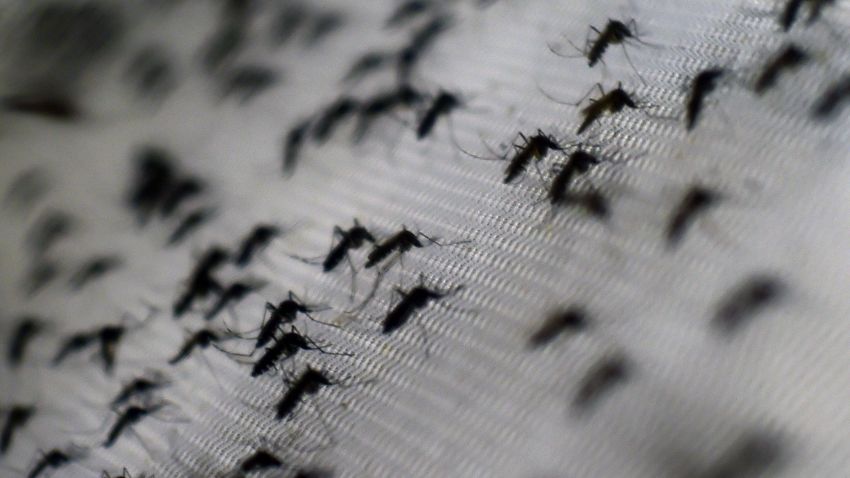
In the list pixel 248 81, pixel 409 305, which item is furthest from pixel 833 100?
pixel 248 81

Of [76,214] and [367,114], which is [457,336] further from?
[76,214]


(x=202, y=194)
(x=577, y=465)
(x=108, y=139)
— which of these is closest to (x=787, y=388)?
(x=577, y=465)

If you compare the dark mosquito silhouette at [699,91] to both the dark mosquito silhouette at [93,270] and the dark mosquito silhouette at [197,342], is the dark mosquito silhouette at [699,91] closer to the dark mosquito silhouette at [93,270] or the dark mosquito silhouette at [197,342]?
the dark mosquito silhouette at [197,342]

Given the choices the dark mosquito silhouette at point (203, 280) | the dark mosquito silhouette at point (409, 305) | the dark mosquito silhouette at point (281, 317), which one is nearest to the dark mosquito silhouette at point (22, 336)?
the dark mosquito silhouette at point (203, 280)

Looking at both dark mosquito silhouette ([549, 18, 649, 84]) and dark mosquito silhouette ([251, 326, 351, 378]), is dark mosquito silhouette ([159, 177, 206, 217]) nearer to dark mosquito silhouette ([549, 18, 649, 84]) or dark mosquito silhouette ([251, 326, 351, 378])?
dark mosquito silhouette ([251, 326, 351, 378])

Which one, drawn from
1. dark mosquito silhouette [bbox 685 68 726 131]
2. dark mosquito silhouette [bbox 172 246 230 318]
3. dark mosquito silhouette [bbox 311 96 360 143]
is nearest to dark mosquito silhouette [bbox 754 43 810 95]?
dark mosquito silhouette [bbox 685 68 726 131]
